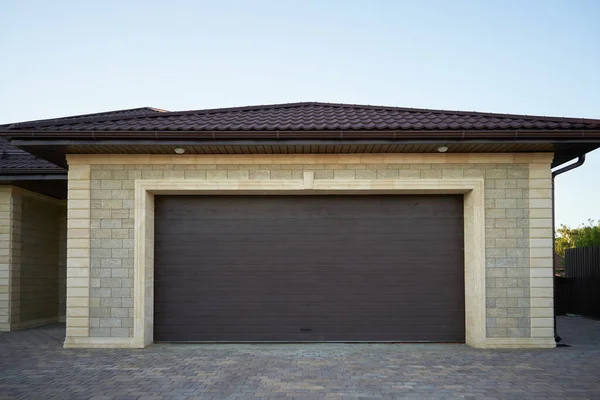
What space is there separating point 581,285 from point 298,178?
11.4 metres

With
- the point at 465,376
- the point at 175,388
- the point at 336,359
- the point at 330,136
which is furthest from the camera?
the point at 330,136

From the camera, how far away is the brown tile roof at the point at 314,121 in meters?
9.89

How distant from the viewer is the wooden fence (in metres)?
17.0

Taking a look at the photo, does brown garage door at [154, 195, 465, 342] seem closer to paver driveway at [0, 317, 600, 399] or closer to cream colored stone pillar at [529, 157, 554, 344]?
paver driveway at [0, 317, 600, 399]

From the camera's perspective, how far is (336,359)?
9148 millimetres

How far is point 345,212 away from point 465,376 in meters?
4.08

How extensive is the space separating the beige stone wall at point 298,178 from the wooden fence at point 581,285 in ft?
25.4

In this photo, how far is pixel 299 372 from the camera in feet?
26.6

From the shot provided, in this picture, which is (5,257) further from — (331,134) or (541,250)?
(541,250)

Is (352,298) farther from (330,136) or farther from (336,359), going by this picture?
(330,136)

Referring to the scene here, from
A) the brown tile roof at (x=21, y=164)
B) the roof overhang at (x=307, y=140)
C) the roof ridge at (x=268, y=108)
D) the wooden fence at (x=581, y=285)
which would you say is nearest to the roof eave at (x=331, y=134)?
the roof overhang at (x=307, y=140)

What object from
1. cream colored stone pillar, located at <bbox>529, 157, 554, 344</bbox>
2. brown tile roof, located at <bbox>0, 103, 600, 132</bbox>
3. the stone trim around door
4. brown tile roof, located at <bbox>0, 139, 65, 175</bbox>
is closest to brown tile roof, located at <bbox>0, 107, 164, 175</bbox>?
brown tile roof, located at <bbox>0, 139, 65, 175</bbox>

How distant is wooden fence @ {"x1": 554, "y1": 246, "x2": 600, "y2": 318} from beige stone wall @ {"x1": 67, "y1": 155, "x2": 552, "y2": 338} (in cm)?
774

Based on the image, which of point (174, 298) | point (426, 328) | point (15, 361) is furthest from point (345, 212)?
point (15, 361)
